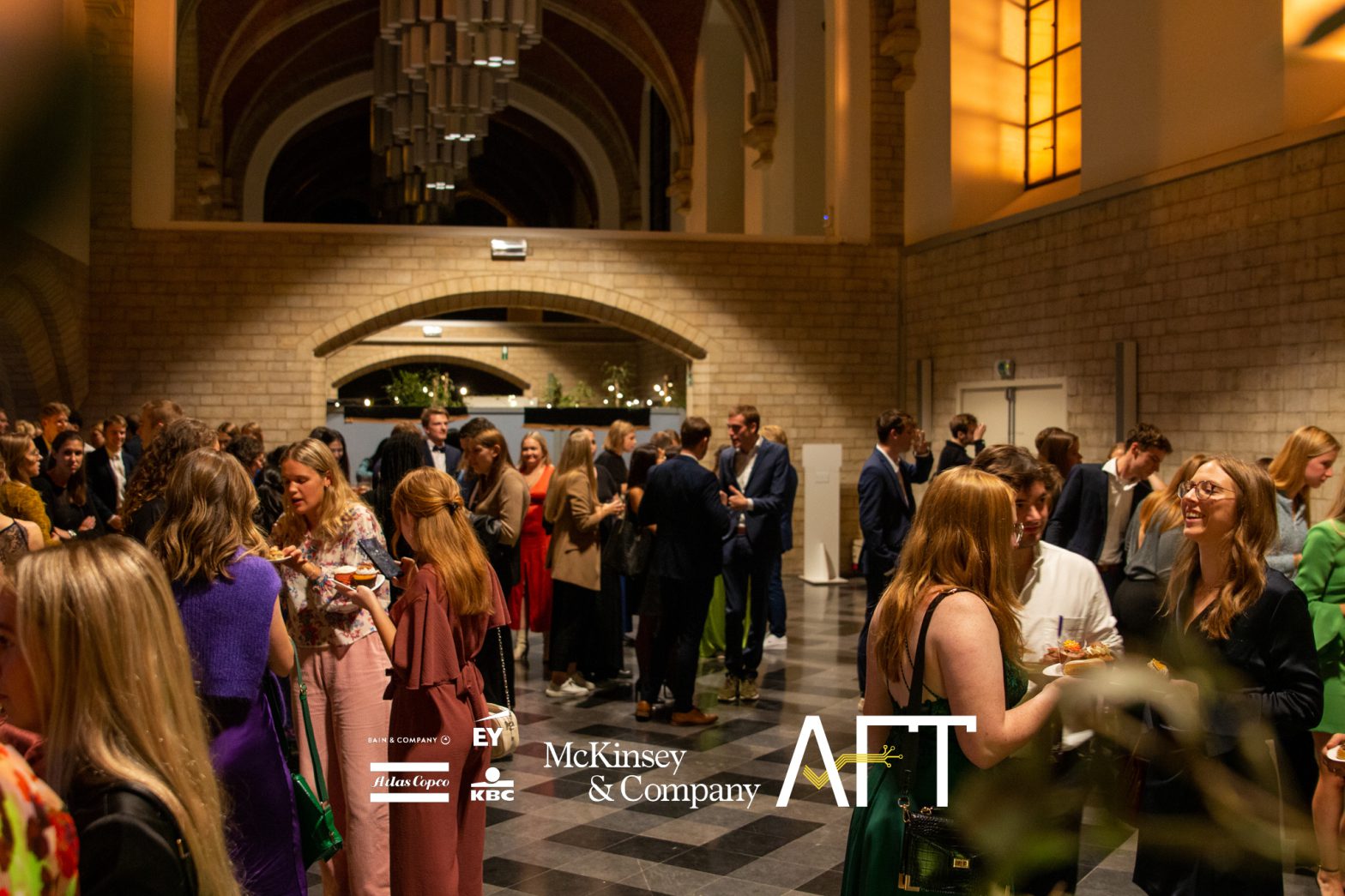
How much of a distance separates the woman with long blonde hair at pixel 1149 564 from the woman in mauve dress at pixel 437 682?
179cm

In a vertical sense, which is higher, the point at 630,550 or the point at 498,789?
the point at 630,550

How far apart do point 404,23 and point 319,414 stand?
4.30 m

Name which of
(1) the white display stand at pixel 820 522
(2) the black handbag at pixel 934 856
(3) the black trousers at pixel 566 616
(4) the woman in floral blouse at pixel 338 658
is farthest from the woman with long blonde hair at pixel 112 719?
(1) the white display stand at pixel 820 522

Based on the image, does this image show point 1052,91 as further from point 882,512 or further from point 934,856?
point 934,856

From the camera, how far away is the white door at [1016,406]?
1158 centimetres

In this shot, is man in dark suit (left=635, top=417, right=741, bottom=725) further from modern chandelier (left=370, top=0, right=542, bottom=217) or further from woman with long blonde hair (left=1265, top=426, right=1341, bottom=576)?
modern chandelier (left=370, top=0, right=542, bottom=217)

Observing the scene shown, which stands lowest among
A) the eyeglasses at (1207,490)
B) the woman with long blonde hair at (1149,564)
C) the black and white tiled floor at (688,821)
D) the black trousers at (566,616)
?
the black and white tiled floor at (688,821)

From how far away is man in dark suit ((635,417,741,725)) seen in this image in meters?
6.15

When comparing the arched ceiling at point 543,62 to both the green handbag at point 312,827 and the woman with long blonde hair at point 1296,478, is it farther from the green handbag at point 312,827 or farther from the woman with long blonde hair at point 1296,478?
the green handbag at point 312,827

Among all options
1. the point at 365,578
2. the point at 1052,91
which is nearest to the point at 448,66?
the point at 1052,91

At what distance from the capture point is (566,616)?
22.7ft

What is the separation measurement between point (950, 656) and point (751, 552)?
16.3 feet

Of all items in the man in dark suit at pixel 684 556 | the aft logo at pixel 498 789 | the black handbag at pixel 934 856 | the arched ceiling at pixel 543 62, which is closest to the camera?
the black handbag at pixel 934 856

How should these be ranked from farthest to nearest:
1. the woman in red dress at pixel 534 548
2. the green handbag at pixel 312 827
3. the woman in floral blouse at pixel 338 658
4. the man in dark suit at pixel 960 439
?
the man in dark suit at pixel 960 439 < the woman in red dress at pixel 534 548 < the woman in floral blouse at pixel 338 658 < the green handbag at pixel 312 827
